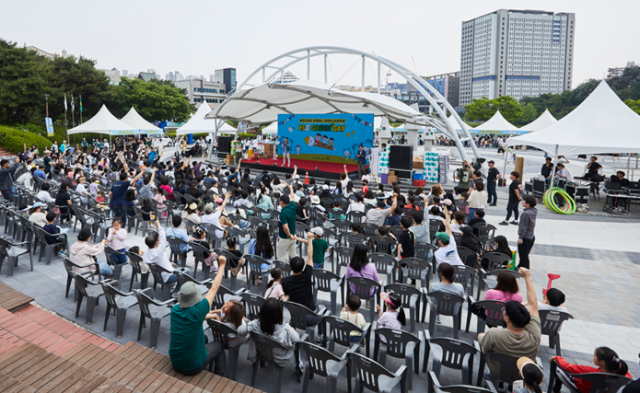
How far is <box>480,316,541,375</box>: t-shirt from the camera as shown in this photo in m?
3.65

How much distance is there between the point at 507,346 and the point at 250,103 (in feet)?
68.3

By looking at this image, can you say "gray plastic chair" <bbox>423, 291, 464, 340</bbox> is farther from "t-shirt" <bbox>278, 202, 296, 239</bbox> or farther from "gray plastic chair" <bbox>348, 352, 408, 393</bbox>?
"t-shirt" <bbox>278, 202, 296, 239</bbox>

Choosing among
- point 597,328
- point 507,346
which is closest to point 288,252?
point 507,346

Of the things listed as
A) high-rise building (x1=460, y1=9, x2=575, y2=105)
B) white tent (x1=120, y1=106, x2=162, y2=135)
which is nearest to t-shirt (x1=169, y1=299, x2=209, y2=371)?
white tent (x1=120, y1=106, x2=162, y2=135)

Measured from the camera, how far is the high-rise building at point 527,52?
14338 centimetres

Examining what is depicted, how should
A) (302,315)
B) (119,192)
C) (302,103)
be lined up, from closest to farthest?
(302,315), (119,192), (302,103)

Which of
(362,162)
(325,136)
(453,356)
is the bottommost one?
(453,356)

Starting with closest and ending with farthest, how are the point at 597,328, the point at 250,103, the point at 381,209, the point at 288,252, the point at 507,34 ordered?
the point at 597,328 < the point at 288,252 < the point at 381,209 < the point at 250,103 < the point at 507,34

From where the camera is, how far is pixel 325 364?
3.65 metres

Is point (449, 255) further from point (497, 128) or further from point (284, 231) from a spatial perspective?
point (497, 128)

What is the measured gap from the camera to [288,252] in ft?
23.9

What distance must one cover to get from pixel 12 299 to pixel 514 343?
6784mm

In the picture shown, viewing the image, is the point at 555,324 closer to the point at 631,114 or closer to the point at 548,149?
the point at 548,149

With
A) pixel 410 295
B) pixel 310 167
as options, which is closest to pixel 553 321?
pixel 410 295
